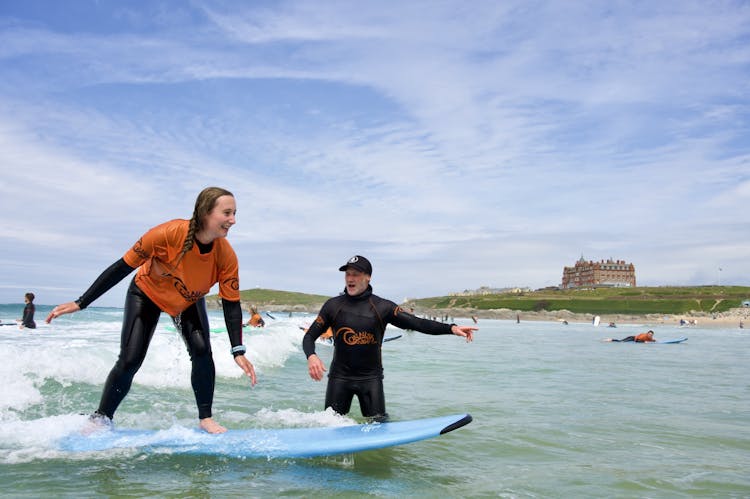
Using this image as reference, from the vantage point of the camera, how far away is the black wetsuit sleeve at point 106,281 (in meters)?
4.80

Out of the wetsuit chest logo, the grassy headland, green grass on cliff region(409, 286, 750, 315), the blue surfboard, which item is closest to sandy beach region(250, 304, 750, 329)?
the grassy headland

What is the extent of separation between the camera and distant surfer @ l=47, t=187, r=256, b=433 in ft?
15.8

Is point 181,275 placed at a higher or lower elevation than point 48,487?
higher

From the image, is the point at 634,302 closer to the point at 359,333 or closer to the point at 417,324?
the point at 417,324

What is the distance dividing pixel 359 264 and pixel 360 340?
75 cm

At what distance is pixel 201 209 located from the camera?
4.77m

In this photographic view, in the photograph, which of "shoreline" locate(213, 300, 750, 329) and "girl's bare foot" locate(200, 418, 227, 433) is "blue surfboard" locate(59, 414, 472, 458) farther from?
"shoreline" locate(213, 300, 750, 329)

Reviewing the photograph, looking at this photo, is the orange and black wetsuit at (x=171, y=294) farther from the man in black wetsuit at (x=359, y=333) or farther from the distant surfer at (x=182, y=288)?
the man in black wetsuit at (x=359, y=333)

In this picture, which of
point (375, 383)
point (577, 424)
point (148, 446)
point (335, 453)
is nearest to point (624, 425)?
point (577, 424)

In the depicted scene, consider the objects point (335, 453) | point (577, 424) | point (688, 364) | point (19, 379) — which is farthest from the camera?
point (688, 364)

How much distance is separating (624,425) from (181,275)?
6224mm

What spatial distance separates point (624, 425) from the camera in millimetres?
7875

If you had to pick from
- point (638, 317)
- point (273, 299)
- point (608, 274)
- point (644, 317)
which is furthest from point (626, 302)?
point (273, 299)

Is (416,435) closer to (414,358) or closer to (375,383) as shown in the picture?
(375,383)
